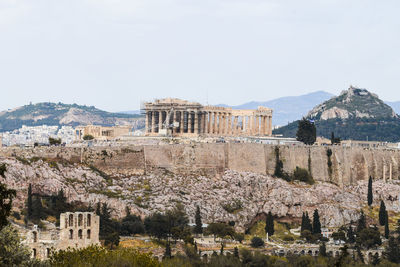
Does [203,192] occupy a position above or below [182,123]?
below

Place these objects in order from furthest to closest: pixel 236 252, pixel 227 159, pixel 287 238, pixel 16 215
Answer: pixel 227 159
pixel 287 238
pixel 236 252
pixel 16 215

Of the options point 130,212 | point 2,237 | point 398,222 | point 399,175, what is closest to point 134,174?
point 130,212

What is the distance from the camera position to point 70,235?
7031 cm

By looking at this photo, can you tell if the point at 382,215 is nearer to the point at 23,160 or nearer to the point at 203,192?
the point at 203,192

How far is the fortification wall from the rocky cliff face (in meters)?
1.02

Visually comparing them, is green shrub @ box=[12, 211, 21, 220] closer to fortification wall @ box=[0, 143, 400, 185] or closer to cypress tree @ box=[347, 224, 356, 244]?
fortification wall @ box=[0, 143, 400, 185]

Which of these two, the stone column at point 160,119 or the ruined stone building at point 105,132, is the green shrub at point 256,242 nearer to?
the stone column at point 160,119

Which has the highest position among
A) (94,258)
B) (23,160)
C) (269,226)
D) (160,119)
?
(160,119)

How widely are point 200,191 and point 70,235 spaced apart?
144ft

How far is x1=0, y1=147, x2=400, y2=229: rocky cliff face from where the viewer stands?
99.8m

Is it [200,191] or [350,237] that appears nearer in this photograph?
[350,237]

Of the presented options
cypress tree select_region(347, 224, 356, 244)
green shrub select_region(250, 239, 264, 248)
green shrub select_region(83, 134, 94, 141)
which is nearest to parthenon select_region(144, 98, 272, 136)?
green shrub select_region(83, 134, 94, 141)

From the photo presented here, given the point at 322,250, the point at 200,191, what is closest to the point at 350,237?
the point at 322,250

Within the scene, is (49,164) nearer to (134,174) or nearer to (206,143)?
(134,174)
